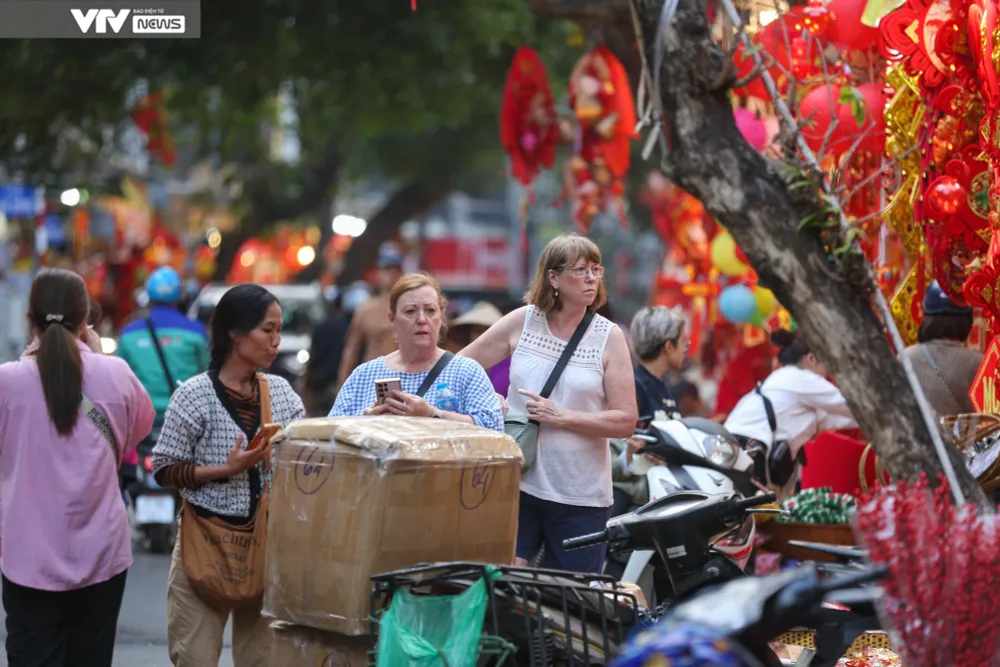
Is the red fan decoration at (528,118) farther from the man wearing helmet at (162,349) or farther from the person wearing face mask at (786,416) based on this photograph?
the person wearing face mask at (786,416)

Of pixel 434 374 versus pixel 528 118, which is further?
pixel 528 118

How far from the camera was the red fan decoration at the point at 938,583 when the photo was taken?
3449mm

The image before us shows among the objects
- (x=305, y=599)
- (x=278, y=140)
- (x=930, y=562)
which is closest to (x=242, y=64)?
(x=305, y=599)

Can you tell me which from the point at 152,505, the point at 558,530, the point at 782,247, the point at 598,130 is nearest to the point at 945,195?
the point at 782,247

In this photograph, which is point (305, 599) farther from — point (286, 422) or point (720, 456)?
point (720, 456)

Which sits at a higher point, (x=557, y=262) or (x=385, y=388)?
(x=557, y=262)

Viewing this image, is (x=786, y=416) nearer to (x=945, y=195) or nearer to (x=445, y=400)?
(x=945, y=195)

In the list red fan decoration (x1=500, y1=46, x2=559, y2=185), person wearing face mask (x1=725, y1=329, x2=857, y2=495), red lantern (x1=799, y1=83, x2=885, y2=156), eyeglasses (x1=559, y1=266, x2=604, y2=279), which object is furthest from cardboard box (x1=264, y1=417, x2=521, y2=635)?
red fan decoration (x1=500, y1=46, x2=559, y2=185)

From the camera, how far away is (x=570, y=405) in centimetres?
590

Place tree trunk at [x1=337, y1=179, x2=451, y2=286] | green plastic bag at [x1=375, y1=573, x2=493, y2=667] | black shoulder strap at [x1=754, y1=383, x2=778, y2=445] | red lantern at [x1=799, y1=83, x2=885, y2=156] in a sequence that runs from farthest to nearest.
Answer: tree trunk at [x1=337, y1=179, x2=451, y2=286] → black shoulder strap at [x1=754, y1=383, x2=778, y2=445] → red lantern at [x1=799, y1=83, x2=885, y2=156] → green plastic bag at [x1=375, y1=573, x2=493, y2=667]

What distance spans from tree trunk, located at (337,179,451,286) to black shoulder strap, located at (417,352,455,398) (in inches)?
836

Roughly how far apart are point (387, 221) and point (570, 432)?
22937 millimetres

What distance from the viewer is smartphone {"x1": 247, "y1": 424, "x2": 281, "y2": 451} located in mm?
5270

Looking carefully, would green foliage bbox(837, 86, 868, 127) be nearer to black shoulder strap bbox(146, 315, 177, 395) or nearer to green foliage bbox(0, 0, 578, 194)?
black shoulder strap bbox(146, 315, 177, 395)
